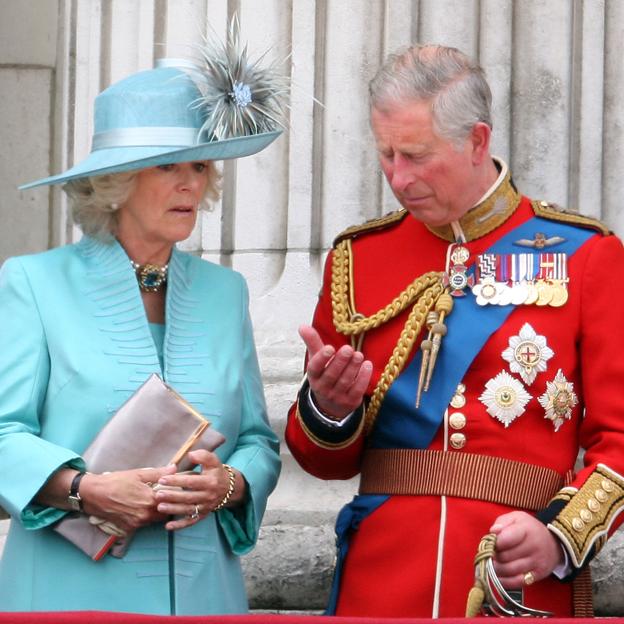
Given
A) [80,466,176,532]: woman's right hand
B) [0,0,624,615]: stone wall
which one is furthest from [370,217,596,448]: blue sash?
[0,0,624,615]: stone wall

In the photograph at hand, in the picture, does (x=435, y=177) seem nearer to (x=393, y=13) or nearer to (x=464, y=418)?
(x=464, y=418)

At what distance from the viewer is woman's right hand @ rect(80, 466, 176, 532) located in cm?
334

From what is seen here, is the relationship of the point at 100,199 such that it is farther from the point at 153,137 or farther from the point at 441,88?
the point at 441,88

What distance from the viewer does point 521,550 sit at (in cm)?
329

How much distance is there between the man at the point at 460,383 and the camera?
3.45 m

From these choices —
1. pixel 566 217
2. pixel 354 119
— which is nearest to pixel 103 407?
pixel 566 217

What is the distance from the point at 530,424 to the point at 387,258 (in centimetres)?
48

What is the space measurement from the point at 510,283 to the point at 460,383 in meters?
0.22

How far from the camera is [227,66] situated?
12.1 feet

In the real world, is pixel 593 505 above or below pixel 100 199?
below

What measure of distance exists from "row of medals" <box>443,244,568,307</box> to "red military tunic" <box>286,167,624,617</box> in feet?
0.05

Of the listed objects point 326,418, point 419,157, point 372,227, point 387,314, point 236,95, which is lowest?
point 326,418

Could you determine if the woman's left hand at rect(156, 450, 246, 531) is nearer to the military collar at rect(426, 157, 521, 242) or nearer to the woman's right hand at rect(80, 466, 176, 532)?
the woman's right hand at rect(80, 466, 176, 532)

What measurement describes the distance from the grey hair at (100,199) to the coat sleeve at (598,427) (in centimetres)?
78
